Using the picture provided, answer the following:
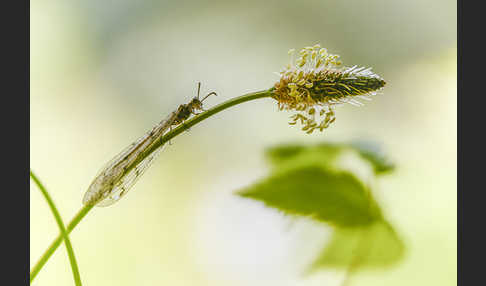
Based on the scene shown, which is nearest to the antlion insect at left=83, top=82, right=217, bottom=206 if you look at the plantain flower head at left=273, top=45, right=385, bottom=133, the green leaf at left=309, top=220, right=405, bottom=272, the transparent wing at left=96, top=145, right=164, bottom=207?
the transparent wing at left=96, top=145, right=164, bottom=207

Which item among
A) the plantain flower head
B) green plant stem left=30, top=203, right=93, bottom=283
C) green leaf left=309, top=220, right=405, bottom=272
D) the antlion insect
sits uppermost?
the plantain flower head

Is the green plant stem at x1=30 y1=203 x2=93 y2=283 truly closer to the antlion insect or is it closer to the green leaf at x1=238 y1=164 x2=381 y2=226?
the antlion insect

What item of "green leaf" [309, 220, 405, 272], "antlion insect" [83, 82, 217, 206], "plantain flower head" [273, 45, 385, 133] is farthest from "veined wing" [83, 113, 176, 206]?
"green leaf" [309, 220, 405, 272]

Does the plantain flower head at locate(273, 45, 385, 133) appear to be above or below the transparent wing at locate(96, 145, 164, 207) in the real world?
above

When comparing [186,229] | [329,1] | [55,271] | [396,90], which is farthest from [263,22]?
[55,271]

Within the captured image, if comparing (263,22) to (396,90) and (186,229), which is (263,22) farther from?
(186,229)

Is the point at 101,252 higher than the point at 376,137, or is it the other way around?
the point at 376,137

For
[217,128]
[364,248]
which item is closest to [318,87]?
[217,128]
